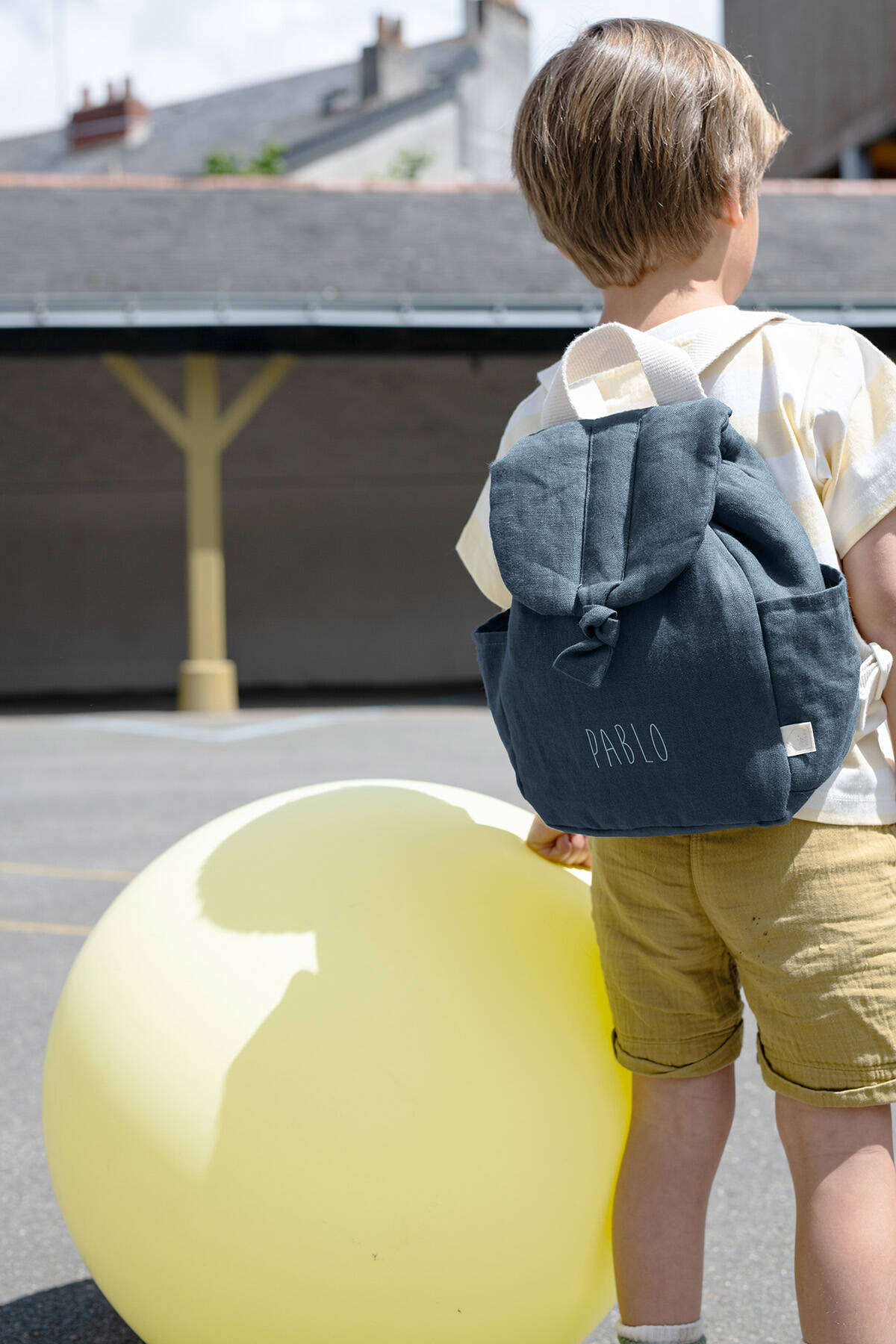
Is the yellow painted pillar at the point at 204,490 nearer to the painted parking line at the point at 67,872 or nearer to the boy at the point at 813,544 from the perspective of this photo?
the painted parking line at the point at 67,872

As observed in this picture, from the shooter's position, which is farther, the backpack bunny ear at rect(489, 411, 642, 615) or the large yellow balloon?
the large yellow balloon

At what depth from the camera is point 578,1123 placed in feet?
6.09

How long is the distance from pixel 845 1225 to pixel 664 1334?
0.33 meters

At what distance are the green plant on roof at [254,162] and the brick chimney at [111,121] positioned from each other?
160 inches

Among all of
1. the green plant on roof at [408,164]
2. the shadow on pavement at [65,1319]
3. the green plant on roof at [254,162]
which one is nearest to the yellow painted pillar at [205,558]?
the shadow on pavement at [65,1319]

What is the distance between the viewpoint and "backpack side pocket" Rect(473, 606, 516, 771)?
5.49 feet

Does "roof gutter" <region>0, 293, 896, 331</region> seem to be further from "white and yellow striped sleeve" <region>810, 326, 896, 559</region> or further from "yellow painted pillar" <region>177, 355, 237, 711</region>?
"white and yellow striped sleeve" <region>810, 326, 896, 559</region>

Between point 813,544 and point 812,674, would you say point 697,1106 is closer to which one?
point 812,674

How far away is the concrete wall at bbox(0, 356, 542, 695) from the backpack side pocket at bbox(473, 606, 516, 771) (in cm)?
1620

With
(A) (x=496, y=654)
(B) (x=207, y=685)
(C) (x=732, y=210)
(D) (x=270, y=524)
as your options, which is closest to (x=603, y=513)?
(A) (x=496, y=654)

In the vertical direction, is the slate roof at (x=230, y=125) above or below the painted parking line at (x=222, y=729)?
above

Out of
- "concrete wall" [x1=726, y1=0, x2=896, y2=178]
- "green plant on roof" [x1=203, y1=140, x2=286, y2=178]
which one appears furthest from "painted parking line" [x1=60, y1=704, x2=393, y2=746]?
"green plant on roof" [x1=203, y1=140, x2=286, y2=178]

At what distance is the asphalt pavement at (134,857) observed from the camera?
2.47 meters

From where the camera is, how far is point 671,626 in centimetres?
146
